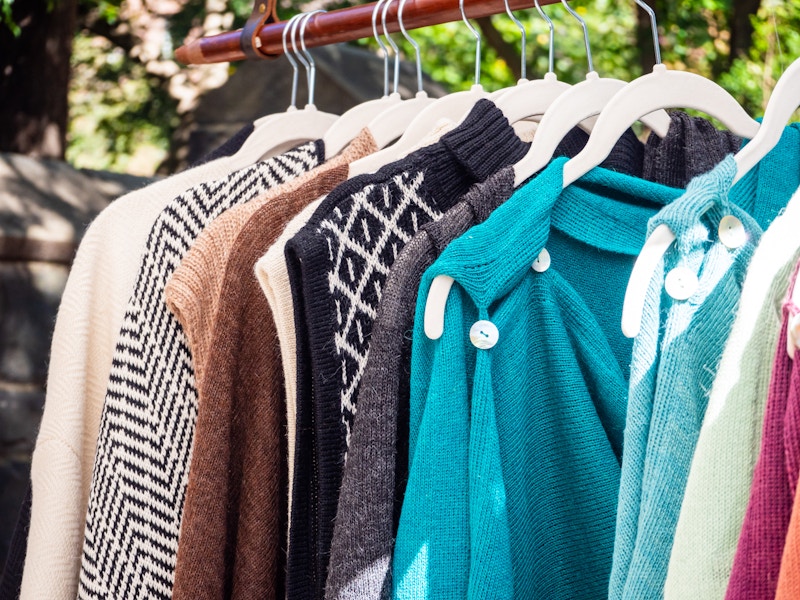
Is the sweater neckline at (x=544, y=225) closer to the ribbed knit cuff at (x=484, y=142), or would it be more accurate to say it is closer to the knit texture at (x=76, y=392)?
the ribbed knit cuff at (x=484, y=142)

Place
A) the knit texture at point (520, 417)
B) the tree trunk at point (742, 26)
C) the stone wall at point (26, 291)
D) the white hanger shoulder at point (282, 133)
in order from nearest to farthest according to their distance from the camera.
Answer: the knit texture at point (520, 417) → the white hanger shoulder at point (282, 133) → the stone wall at point (26, 291) → the tree trunk at point (742, 26)

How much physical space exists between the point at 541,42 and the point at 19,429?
2448mm

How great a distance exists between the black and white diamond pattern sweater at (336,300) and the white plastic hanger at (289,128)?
353mm

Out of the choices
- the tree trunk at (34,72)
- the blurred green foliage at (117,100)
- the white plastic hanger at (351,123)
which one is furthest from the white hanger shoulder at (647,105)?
the blurred green foliage at (117,100)

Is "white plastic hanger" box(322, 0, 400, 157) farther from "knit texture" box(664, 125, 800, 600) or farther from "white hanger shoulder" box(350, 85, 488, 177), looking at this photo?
"knit texture" box(664, 125, 800, 600)

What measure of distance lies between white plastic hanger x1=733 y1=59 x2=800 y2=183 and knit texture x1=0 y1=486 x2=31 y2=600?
0.90 metres

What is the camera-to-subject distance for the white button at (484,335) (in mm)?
789

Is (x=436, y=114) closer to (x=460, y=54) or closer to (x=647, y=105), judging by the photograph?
(x=647, y=105)

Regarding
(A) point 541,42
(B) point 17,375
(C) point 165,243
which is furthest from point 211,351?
(A) point 541,42

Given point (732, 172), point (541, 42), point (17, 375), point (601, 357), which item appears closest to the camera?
point (732, 172)

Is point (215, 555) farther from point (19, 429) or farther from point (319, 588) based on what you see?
point (19, 429)

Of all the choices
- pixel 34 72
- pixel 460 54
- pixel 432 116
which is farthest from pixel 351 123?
pixel 460 54

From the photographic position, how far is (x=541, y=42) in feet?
11.6

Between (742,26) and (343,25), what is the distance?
2.18m
